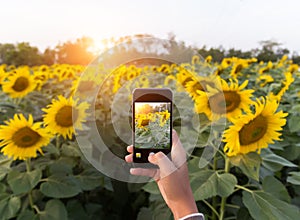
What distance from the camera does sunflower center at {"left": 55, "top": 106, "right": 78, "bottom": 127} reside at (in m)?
2.07

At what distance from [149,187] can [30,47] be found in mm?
14648

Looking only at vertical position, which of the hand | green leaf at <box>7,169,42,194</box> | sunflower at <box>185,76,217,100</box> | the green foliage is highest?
sunflower at <box>185,76,217,100</box>

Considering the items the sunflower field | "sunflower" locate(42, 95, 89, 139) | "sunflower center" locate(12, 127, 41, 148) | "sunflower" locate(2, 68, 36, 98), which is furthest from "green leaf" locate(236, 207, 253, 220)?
"sunflower" locate(2, 68, 36, 98)

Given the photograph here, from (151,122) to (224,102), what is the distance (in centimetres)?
74

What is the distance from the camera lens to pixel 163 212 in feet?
5.84

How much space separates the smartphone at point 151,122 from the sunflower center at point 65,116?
1090 millimetres

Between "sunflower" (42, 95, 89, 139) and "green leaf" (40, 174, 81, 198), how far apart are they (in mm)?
224

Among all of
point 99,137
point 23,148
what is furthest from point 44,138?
point 99,137

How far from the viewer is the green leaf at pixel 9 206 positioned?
186 centimetres

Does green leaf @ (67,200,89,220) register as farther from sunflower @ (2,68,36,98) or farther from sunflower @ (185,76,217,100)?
sunflower @ (2,68,36,98)

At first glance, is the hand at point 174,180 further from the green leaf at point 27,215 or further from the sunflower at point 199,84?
the green leaf at point 27,215

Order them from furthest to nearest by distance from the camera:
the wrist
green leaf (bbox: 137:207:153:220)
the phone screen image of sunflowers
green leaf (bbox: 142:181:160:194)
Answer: green leaf (bbox: 137:207:153:220) → green leaf (bbox: 142:181:160:194) → the phone screen image of sunflowers → the wrist

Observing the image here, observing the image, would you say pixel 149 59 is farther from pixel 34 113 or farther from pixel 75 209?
pixel 34 113

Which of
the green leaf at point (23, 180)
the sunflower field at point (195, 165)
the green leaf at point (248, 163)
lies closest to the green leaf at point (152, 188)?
the sunflower field at point (195, 165)
